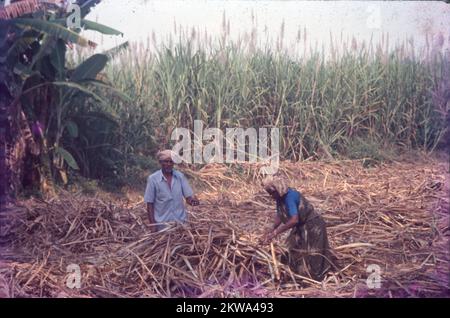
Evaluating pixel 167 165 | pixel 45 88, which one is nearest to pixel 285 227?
pixel 167 165

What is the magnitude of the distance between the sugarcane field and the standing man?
1cm

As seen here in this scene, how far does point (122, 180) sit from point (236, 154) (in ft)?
2.83

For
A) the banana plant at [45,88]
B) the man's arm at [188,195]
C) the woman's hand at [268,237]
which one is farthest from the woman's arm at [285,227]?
the banana plant at [45,88]

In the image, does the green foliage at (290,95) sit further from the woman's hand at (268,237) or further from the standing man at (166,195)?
the woman's hand at (268,237)

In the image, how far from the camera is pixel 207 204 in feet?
13.8

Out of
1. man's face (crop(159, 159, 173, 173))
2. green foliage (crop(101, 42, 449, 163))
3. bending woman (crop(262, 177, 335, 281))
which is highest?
green foliage (crop(101, 42, 449, 163))

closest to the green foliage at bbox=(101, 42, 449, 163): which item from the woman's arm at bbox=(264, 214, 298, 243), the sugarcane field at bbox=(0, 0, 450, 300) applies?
the sugarcane field at bbox=(0, 0, 450, 300)

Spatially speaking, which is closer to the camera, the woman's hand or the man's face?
the woman's hand

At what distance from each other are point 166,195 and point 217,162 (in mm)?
844

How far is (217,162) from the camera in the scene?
4426mm

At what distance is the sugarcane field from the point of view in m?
3.38

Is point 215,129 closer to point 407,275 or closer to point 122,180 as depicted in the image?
point 122,180

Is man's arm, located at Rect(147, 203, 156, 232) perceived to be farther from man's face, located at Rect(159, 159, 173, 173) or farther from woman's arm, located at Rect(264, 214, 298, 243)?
woman's arm, located at Rect(264, 214, 298, 243)

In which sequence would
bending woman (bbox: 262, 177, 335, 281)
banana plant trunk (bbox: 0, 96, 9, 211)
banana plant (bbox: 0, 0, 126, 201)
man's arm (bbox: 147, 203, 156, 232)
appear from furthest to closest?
1. banana plant (bbox: 0, 0, 126, 201)
2. banana plant trunk (bbox: 0, 96, 9, 211)
3. man's arm (bbox: 147, 203, 156, 232)
4. bending woman (bbox: 262, 177, 335, 281)
